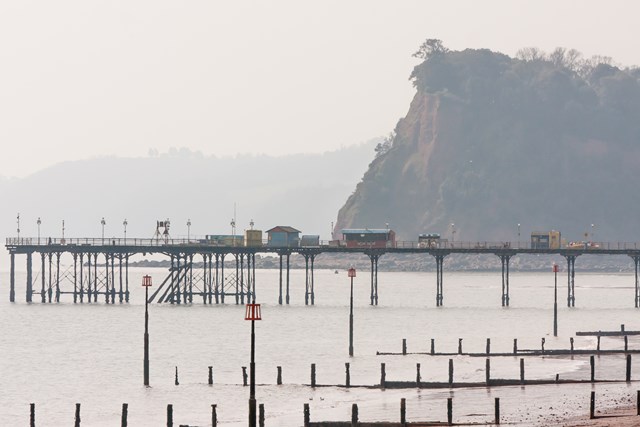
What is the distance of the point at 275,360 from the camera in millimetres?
100562

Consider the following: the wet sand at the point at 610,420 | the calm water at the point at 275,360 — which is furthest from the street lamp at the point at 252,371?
the wet sand at the point at 610,420

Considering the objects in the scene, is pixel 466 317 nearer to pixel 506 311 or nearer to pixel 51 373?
pixel 506 311

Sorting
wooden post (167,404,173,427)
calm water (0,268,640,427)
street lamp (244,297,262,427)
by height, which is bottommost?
calm water (0,268,640,427)

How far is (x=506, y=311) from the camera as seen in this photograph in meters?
162

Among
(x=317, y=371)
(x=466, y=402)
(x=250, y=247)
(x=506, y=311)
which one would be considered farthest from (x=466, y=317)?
(x=466, y=402)

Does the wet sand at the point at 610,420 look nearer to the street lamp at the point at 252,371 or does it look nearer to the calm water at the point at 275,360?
Result: the calm water at the point at 275,360

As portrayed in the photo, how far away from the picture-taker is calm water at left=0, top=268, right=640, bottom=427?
6575cm

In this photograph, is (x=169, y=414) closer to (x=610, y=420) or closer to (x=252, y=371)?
(x=252, y=371)

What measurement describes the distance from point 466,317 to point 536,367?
70.6 m

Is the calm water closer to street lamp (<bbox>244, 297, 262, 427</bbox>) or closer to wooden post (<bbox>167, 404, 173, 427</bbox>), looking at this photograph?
wooden post (<bbox>167, 404, 173, 427</bbox>)

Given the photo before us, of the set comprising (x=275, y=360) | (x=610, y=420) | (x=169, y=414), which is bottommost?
(x=275, y=360)

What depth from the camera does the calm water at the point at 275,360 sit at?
6575 cm

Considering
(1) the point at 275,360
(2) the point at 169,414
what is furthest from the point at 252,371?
(1) the point at 275,360

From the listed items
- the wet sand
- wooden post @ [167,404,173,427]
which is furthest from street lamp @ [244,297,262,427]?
the wet sand
